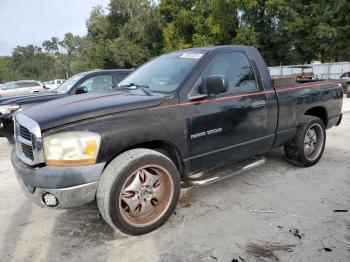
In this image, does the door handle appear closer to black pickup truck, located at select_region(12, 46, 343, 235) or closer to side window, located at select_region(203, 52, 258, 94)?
black pickup truck, located at select_region(12, 46, 343, 235)

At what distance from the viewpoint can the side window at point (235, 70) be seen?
4.12 metres

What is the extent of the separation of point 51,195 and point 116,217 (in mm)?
617

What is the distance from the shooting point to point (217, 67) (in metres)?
4.12

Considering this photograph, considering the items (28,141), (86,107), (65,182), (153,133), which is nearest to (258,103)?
(153,133)

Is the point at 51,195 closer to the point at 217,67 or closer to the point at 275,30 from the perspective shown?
the point at 217,67

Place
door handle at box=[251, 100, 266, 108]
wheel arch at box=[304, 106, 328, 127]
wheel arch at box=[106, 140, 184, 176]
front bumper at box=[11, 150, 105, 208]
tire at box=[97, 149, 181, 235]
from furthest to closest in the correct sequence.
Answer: wheel arch at box=[304, 106, 328, 127], door handle at box=[251, 100, 266, 108], wheel arch at box=[106, 140, 184, 176], tire at box=[97, 149, 181, 235], front bumper at box=[11, 150, 105, 208]

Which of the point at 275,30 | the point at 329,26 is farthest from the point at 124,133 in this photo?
the point at 275,30

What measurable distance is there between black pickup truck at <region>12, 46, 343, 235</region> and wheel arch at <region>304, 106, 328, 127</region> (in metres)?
0.54

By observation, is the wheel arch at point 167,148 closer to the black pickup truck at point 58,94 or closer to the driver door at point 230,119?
the driver door at point 230,119

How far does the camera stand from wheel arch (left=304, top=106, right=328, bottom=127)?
547cm

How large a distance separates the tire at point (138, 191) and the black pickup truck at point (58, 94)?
3.36 meters

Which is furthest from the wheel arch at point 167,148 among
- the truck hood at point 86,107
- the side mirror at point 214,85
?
the side mirror at point 214,85

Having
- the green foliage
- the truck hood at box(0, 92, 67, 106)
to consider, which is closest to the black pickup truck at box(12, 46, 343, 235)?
the truck hood at box(0, 92, 67, 106)

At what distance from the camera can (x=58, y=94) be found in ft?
25.0
